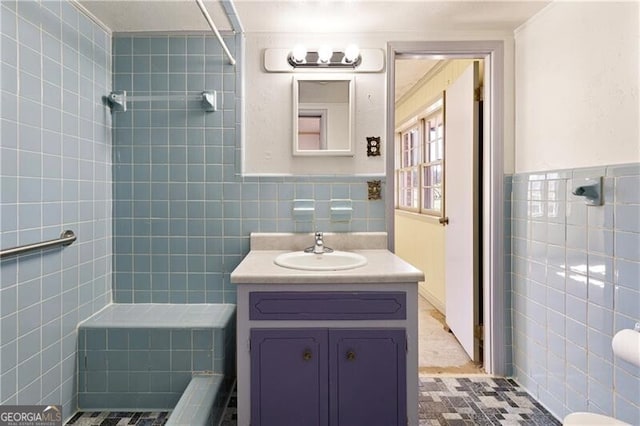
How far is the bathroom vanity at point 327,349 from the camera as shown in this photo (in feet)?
4.69

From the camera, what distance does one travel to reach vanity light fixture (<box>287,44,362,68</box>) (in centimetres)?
196

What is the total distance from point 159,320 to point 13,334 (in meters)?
0.58

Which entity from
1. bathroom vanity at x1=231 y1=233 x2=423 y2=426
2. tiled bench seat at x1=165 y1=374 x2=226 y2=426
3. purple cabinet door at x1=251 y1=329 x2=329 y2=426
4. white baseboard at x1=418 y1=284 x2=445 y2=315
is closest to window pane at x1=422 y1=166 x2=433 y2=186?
white baseboard at x1=418 y1=284 x2=445 y2=315

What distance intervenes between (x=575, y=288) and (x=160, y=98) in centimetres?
234

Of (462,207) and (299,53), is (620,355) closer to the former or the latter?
(462,207)

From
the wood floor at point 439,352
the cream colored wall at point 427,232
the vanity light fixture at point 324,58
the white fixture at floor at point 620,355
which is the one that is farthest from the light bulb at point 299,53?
the wood floor at point 439,352

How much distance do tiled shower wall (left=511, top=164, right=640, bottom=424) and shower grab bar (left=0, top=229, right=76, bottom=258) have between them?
2290mm

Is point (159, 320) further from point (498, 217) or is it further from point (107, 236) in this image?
point (498, 217)

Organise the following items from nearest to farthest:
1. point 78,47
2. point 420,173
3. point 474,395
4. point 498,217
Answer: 1. point 78,47
2. point 474,395
3. point 498,217
4. point 420,173

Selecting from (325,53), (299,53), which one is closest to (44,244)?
(299,53)

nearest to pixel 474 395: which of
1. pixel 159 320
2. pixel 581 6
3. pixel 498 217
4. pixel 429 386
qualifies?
pixel 429 386

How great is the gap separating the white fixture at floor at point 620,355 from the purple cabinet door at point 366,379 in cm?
57

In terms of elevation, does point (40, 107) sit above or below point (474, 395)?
above

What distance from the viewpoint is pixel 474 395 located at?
1.88 metres
